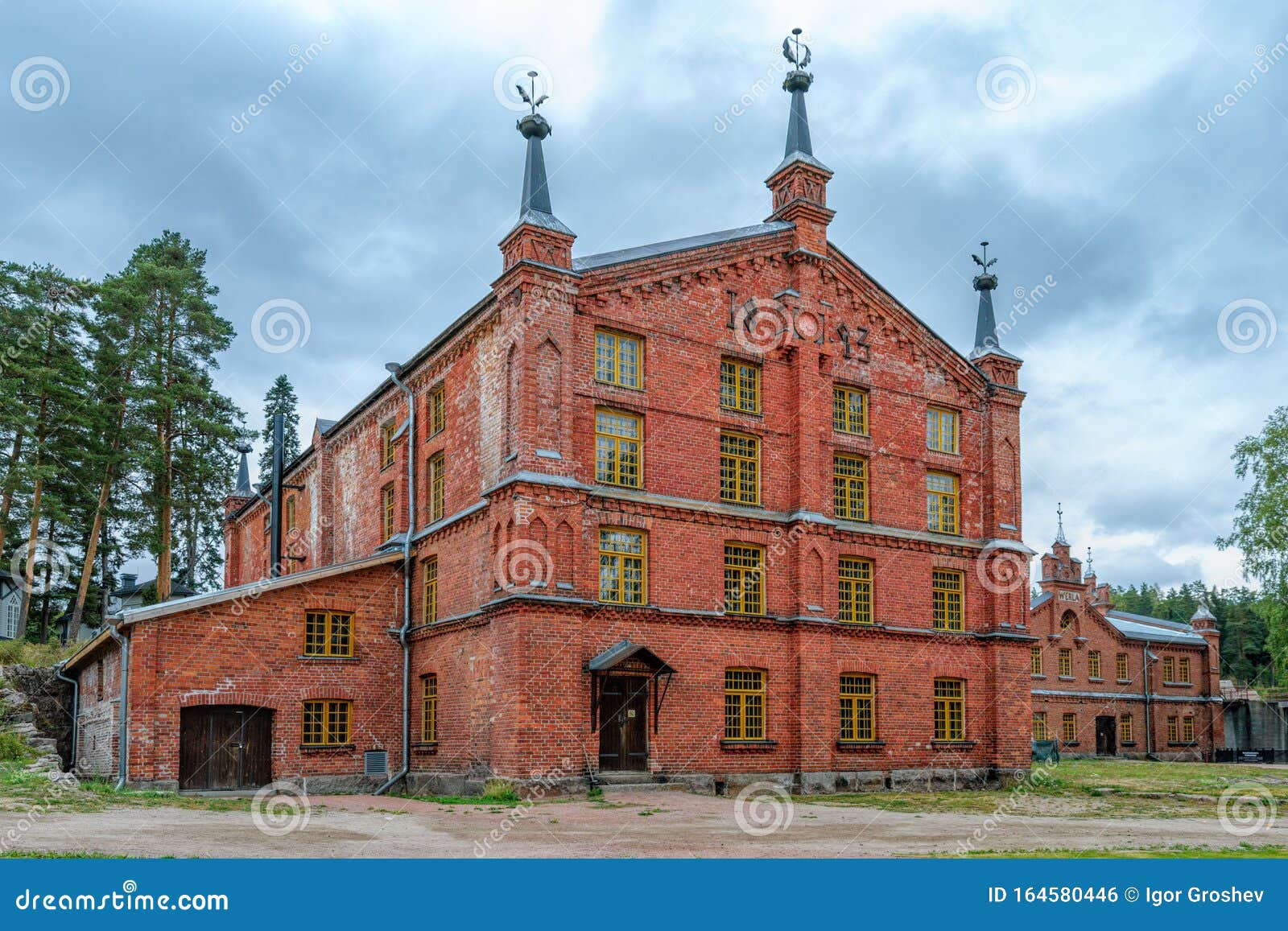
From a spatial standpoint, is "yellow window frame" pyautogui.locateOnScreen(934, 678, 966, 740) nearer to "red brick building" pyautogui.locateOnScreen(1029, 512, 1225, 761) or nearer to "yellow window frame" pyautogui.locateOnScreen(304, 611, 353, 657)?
"yellow window frame" pyautogui.locateOnScreen(304, 611, 353, 657)

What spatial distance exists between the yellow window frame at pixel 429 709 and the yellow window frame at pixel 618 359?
8.31 meters

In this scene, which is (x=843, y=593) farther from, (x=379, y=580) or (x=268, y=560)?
(x=268, y=560)

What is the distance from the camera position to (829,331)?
28.2 m

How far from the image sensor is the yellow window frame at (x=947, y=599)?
1143 inches

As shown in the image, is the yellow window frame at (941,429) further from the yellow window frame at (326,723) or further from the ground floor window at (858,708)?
the yellow window frame at (326,723)

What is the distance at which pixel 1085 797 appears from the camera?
2614 centimetres

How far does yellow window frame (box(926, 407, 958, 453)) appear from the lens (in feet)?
98.7

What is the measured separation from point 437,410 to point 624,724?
979 cm

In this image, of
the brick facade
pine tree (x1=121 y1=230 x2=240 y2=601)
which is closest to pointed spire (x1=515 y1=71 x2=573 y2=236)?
pine tree (x1=121 y1=230 x2=240 y2=601)

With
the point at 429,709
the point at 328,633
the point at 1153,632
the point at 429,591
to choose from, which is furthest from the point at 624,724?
the point at 1153,632

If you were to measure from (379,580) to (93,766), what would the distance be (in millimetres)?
8355

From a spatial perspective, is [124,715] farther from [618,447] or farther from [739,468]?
[739,468]

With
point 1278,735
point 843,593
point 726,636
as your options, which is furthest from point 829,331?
point 1278,735

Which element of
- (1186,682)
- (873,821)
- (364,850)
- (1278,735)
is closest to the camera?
(364,850)
